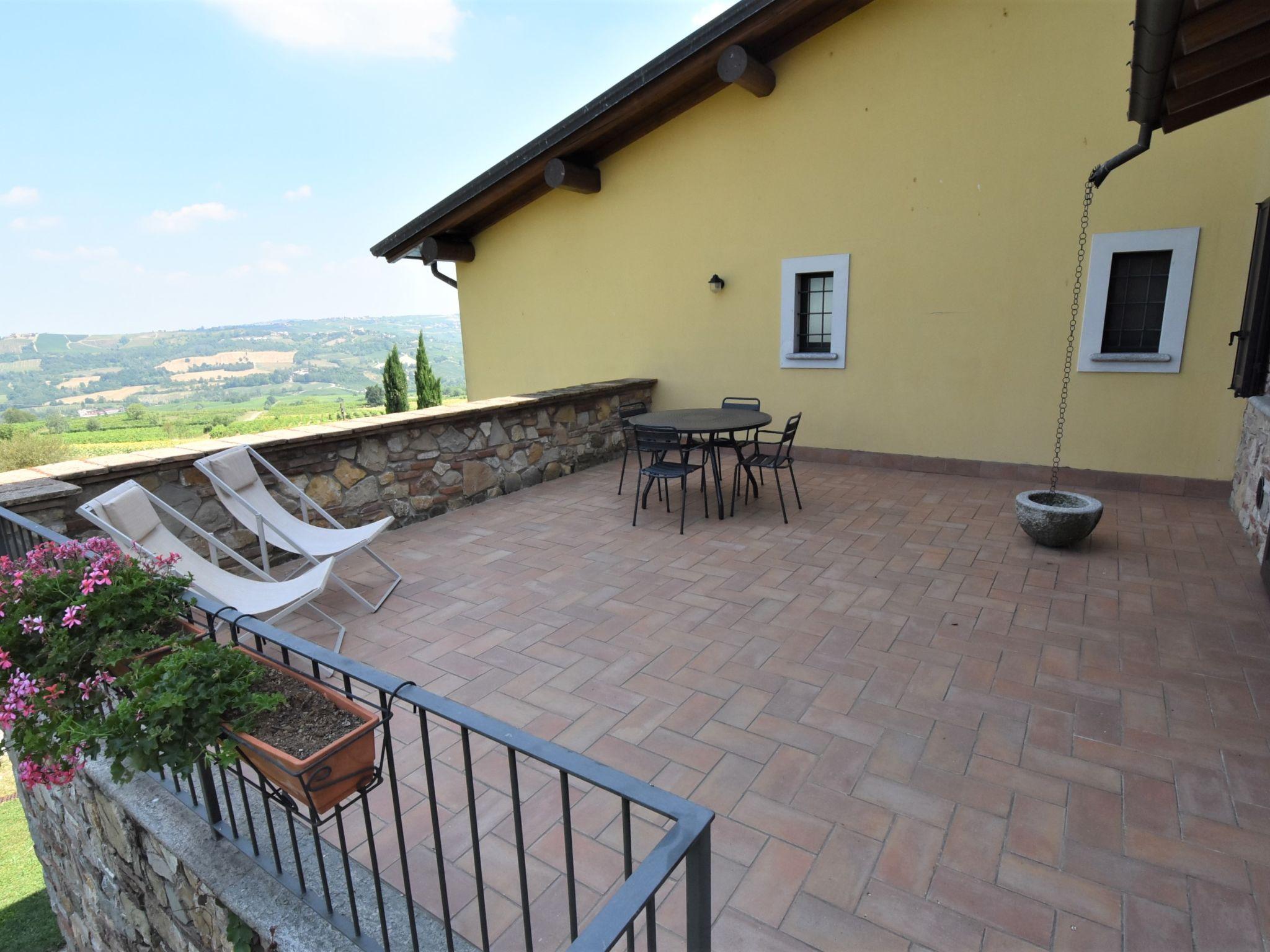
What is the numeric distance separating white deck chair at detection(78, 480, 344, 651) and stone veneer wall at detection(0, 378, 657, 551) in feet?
1.23

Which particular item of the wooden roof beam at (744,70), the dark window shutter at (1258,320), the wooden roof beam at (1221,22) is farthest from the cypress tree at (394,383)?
Answer: the wooden roof beam at (1221,22)

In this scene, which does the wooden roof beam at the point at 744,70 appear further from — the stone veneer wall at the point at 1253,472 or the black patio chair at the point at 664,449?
the stone veneer wall at the point at 1253,472

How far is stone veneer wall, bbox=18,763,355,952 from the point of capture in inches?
63.7

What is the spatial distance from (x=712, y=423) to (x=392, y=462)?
2317mm

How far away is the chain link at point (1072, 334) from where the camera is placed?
4.88m

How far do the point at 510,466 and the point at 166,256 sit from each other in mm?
75849

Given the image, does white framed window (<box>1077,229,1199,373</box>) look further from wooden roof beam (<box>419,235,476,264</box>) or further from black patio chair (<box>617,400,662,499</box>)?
wooden roof beam (<box>419,235,476,264</box>)

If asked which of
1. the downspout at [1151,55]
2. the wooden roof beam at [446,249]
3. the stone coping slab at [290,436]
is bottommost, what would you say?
the stone coping slab at [290,436]

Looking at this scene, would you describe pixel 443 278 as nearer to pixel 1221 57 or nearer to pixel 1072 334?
pixel 1072 334

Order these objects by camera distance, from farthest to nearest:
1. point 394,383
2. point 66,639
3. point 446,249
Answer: point 394,383, point 446,249, point 66,639

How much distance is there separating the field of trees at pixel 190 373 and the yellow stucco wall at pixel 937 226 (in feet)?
60.2

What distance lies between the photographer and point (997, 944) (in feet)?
4.80

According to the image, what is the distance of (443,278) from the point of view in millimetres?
8875

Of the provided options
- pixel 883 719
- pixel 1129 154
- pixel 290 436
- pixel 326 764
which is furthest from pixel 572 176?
pixel 326 764
